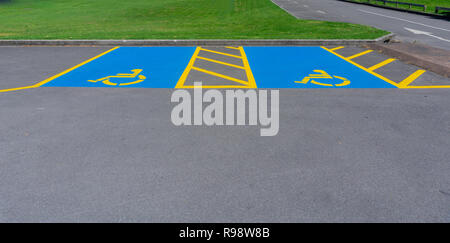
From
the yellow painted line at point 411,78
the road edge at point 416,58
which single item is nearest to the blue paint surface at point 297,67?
the yellow painted line at point 411,78

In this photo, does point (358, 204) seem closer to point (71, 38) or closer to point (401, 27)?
point (71, 38)

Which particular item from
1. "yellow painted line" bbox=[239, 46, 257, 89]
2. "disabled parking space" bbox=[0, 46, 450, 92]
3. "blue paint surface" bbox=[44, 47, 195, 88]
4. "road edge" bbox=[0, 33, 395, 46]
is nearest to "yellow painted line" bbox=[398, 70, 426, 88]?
"disabled parking space" bbox=[0, 46, 450, 92]

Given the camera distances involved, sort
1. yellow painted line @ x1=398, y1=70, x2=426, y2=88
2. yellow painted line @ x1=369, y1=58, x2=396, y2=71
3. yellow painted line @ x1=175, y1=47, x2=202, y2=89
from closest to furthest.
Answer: yellow painted line @ x1=175, y1=47, x2=202, y2=89
yellow painted line @ x1=398, y1=70, x2=426, y2=88
yellow painted line @ x1=369, y1=58, x2=396, y2=71

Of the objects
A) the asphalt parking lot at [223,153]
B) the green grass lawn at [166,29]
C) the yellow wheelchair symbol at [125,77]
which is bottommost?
the asphalt parking lot at [223,153]

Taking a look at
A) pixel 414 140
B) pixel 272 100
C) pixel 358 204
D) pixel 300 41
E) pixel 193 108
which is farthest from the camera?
pixel 300 41

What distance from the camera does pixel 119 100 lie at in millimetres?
6699

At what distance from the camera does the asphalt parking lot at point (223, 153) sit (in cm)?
344

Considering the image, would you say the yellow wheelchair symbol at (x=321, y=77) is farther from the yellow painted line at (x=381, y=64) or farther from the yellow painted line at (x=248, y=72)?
the yellow painted line at (x=381, y=64)

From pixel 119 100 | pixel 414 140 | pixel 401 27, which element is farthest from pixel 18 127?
pixel 401 27

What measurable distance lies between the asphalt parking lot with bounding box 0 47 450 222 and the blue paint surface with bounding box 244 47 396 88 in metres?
0.10

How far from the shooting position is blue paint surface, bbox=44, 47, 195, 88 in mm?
7941

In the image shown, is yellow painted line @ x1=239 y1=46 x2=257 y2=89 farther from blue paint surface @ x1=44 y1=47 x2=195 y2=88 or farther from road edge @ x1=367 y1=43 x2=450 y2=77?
road edge @ x1=367 y1=43 x2=450 y2=77

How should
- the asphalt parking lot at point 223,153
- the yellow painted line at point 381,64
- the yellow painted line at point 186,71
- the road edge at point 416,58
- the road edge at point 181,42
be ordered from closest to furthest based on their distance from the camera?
the asphalt parking lot at point 223,153
the yellow painted line at point 186,71
the road edge at point 416,58
the yellow painted line at point 381,64
the road edge at point 181,42

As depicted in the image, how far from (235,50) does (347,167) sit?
824 centimetres
